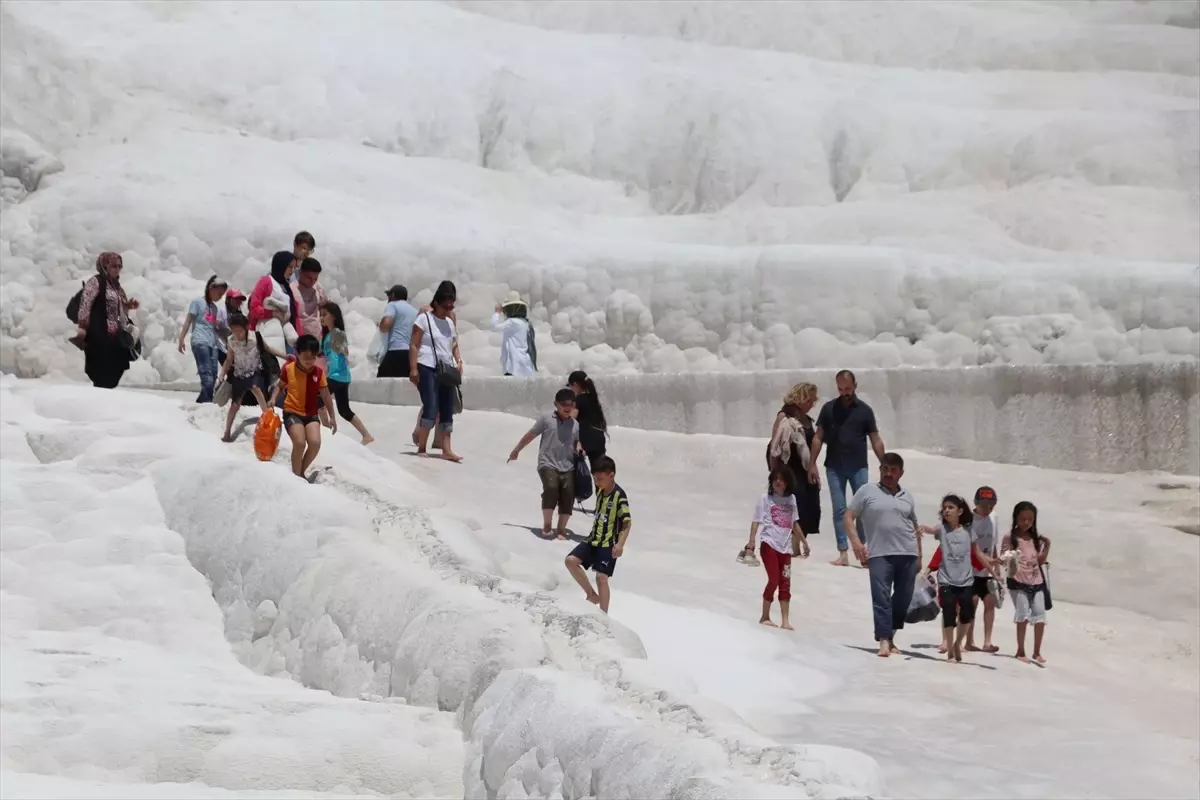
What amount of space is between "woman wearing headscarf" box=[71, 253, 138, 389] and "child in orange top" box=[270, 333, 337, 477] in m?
2.15

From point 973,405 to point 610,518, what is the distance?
814 centimetres

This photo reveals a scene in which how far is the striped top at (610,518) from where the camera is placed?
8.37 m

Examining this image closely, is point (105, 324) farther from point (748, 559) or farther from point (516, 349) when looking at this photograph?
point (516, 349)

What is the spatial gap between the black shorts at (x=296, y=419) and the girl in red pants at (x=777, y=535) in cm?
261

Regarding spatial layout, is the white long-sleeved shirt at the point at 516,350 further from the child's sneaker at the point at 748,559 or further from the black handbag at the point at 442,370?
the child's sneaker at the point at 748,559

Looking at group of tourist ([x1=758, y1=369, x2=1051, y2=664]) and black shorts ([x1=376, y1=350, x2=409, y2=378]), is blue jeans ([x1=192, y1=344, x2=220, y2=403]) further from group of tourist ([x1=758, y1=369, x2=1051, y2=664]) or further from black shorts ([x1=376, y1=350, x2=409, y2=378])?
group of tourist ([x1=758, y1=369, x2=1051, y2=664])

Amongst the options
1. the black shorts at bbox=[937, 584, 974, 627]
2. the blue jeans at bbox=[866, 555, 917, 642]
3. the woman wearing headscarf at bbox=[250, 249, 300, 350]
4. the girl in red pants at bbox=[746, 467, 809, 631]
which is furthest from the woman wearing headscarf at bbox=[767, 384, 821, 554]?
the woman wearing headscarf at bbox=[250, 249, 300, 350]

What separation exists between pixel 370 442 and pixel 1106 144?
13517 millimetres

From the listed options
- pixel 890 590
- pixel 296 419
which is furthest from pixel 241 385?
pixel 890 590

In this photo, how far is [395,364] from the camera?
14.5m

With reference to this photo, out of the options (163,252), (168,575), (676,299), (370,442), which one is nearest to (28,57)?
(163,252)

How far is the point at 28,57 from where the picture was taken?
22.5 metres

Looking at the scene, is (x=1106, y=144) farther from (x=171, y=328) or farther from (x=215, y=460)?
(x=215, y=460)

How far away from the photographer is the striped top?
8.37m
